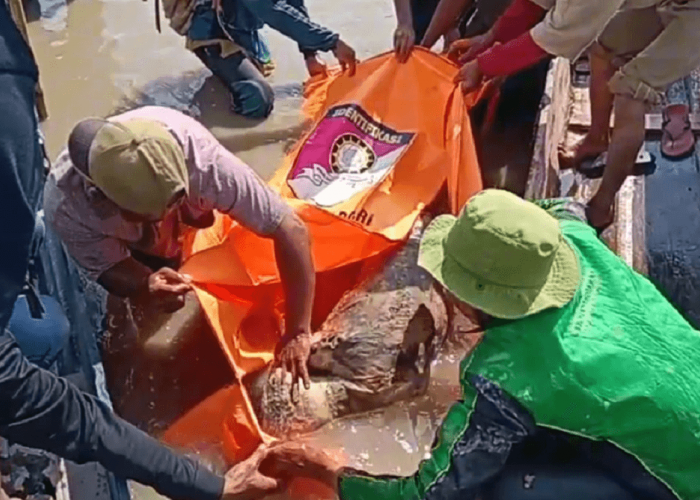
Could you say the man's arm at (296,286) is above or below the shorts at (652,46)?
below

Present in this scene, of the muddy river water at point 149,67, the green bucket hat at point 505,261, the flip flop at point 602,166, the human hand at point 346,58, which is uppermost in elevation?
the green bucket hat at point 505,261

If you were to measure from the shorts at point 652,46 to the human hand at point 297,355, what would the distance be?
1266mm

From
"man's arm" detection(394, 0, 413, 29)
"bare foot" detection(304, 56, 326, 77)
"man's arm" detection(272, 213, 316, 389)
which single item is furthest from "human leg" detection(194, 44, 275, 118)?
"man's arm" detection(272, 213, 316, 389)

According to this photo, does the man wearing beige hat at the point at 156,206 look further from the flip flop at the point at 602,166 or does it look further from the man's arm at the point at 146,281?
the flip flop at the point at 602,166

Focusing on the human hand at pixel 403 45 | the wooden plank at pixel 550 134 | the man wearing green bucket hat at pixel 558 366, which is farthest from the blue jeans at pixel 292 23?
the man wearing green bucket hat at pixel 558 366

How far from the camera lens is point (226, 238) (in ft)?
10.2

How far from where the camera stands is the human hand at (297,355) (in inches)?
113

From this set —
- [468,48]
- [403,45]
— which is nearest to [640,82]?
[468,48]


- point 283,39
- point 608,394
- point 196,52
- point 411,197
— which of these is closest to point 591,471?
point 608,394

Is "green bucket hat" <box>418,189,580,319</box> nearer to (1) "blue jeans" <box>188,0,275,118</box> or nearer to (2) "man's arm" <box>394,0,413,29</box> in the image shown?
(2) "man's arm" <box>394,0,413,29</box>

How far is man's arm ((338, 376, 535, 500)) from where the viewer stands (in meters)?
2.05

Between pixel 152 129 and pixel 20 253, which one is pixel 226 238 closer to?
pixel 152 129

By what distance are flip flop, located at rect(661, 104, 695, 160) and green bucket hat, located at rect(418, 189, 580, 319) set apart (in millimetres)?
1873

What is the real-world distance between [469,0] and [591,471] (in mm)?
2095
